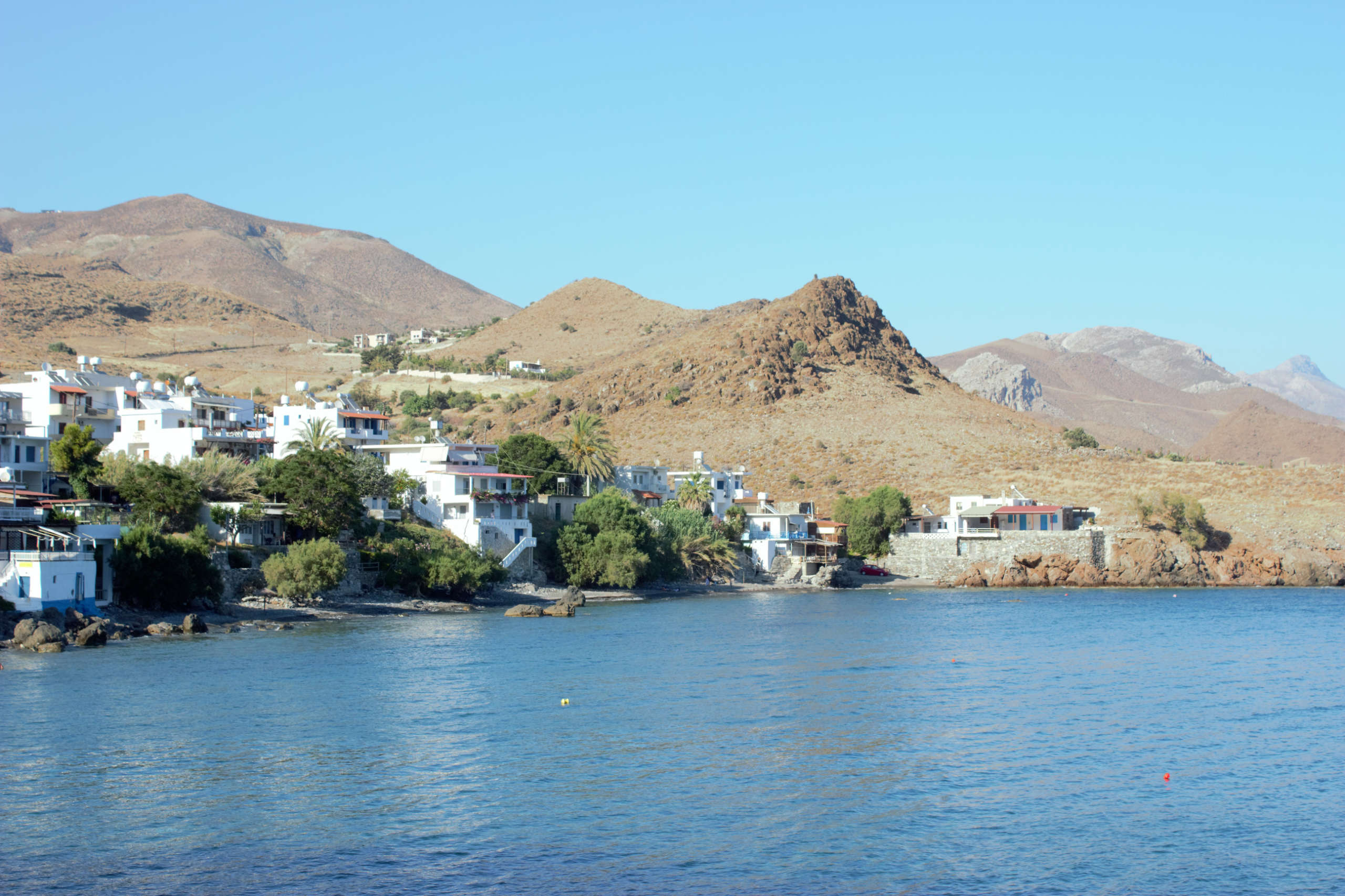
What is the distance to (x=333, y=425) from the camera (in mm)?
78625

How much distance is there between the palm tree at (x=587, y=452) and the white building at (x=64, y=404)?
94.3ft

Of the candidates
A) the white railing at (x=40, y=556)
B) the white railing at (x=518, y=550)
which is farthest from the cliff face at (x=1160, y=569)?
the white railing at (x=40, y=556)

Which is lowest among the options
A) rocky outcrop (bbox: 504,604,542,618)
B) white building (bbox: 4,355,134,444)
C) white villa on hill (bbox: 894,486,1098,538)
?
rocky outcrop (bbox: 504,604,542,618)

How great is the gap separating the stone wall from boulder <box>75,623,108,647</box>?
61.3 metres

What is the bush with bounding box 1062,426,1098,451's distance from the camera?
12512cm

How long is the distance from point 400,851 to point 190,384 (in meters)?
71.3

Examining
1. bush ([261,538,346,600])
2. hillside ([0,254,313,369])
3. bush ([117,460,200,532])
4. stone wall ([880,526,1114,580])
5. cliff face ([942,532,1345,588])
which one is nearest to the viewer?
bush ([261,538,346,600])

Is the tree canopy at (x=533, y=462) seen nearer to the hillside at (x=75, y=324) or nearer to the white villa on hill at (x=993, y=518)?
the white villa on hill at (x=993, y=518)

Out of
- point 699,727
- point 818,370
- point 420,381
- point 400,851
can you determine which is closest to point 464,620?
point 699,727

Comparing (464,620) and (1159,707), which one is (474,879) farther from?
(464,620)

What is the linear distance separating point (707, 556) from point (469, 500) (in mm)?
19414

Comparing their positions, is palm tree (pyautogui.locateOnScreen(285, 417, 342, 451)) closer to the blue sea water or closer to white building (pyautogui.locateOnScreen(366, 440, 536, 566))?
white building (pyautogui.locateOnScreen(366, 440, 536, 566))

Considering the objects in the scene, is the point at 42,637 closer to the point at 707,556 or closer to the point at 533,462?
the point at 533,462

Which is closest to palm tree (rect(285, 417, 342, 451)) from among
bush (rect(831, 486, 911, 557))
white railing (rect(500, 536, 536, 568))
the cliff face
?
white railing (rect(500, 536, 536, 568))
